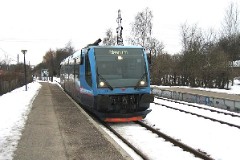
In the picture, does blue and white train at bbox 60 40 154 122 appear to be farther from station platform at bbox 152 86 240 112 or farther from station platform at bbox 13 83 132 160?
station platform at bbox 152 86 240 112

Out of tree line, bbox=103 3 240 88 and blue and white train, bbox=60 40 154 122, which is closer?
blue and white train, bbox=60 40 154 122

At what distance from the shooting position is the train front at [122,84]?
39.9 feet

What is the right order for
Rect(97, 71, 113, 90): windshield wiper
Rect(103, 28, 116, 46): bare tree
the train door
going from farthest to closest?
Rect(103, 28, 116, 46): bare tree → the train door → Rect(97, 71, 113, 90): windshield wiper

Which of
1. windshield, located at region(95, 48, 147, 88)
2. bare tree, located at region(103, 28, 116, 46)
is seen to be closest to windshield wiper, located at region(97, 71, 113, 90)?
windshield, located at region(95, 48, 147, 88)

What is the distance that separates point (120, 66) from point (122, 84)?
801mm

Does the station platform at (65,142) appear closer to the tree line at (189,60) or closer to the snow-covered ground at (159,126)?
the snow-covered ground at (159,126)

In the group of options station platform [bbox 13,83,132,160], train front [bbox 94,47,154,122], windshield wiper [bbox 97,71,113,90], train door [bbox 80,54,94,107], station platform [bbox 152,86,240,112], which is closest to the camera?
station platform [bbox 13,83,132,160]

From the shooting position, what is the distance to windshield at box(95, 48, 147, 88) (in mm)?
12617

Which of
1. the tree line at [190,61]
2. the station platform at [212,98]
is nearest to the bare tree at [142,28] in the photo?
the tree line at [190,61]

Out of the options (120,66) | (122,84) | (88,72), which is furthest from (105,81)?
(88,72)

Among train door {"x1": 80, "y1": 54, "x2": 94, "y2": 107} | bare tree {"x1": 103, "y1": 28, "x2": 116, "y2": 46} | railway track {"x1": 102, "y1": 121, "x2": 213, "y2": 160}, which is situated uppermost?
bare tree {"x1": 103, "y1": 28, "x2": 116, "y2": 46}

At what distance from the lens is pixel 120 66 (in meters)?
12.9

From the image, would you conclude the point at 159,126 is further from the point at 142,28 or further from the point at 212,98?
the point at 142,28

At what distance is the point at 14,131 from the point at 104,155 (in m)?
4.13
